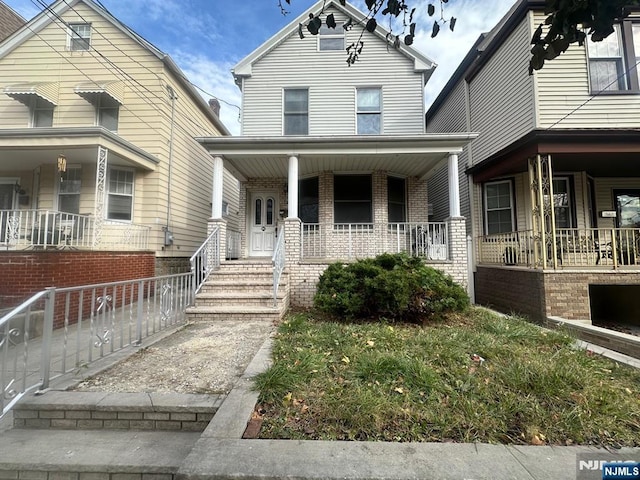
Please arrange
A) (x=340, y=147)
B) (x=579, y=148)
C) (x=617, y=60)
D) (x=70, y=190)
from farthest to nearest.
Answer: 1. (x=70, y=190)
2. (x=340, y=147)
3. (x=617, y=60)
4. (x=579, y=148)

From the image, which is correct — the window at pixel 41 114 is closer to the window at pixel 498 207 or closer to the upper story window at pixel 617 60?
the window at pixel 498 207

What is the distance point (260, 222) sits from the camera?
9.57 meters

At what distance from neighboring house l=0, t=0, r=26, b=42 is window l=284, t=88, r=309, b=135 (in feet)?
36.2

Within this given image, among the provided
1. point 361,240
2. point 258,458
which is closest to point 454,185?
point 361,240

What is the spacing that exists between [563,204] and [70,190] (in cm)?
1345

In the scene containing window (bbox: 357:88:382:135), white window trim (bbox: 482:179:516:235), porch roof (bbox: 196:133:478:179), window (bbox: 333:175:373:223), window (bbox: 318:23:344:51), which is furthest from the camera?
window (bbox: 318:23:344:51)

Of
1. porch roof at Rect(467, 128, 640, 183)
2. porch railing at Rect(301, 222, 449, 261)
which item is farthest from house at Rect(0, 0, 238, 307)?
porch roof at Rect(467, 128, 640, 183)

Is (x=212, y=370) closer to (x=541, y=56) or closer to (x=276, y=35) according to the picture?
(x=541, y=56)

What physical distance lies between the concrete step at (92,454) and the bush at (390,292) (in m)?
3.31

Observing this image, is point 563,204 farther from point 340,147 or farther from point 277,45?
point 277,45

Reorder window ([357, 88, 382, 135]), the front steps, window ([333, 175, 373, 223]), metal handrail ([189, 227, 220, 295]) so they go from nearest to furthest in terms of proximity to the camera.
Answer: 1. the front steps
2. metal handrail ([189, 227, 220, 295])
3. window ([333, 175, 373, 223])
4. window ([357, 88, 382, 135])

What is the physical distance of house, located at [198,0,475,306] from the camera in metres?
8.51

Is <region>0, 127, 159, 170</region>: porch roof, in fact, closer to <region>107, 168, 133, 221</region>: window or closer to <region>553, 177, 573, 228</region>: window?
<region>107, 168, 133, 221</region>: window

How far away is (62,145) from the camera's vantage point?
23.4ft
